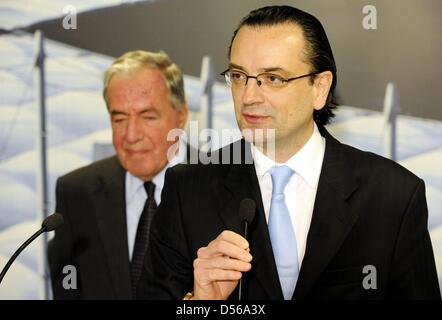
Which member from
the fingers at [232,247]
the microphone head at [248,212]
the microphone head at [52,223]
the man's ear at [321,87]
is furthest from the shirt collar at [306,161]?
the microphone head at [52,223]

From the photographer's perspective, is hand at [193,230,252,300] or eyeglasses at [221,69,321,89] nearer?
hand at [193,230,252,300]

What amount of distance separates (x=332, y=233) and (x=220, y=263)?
0.59m

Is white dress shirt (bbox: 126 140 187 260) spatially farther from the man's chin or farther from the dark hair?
the dark hair

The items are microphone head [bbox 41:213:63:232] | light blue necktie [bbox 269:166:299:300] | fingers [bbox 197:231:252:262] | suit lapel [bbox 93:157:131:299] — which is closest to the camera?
fingers [bbox 197:231:252:262]

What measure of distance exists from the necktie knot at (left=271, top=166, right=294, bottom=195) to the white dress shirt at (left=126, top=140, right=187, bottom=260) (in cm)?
62

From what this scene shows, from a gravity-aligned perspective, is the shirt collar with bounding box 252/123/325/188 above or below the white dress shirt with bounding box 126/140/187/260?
above

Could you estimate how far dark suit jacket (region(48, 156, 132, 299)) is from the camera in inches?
125

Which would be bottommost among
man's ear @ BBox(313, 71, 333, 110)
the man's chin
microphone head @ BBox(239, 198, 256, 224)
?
microphone head @ BBox(239, 198, 256, 224)

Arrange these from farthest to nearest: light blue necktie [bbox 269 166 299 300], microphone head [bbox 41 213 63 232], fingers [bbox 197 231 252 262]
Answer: light blue necktie [bbox 269 166 299 300]
microphone head [bbox 41 213 63 232]
fingers [bbox 197 231 252 262]

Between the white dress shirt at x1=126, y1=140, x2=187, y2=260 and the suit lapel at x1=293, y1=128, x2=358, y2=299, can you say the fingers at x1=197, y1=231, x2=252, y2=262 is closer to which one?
the suit lapel at x1=293, y1=128, x2=358, y2=299

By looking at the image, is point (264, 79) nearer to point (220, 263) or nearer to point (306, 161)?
point (306, 161)

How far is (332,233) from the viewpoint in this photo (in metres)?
2.63

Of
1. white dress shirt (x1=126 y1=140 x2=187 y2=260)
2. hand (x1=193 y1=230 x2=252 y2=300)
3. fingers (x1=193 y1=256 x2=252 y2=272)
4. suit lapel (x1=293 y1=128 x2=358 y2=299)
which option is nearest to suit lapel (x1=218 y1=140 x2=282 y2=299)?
suit lapel (x1=293 y1=128 x2=358 y2=299)

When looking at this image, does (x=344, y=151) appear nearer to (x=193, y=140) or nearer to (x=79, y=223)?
(x=193, y=140)
